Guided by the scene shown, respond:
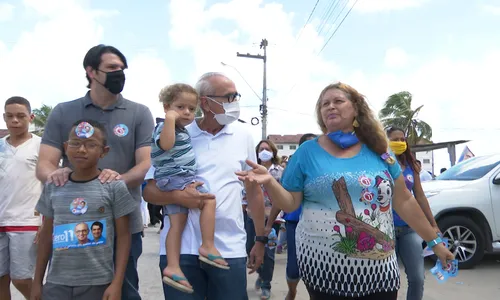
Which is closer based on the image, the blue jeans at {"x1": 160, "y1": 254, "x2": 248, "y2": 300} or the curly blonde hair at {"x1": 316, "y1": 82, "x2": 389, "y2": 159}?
the blue jeans at {"x1": 160, "y1": 254, "x2": 248, "y2": 300}

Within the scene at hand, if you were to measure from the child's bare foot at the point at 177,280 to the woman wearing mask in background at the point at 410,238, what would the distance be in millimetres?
2267

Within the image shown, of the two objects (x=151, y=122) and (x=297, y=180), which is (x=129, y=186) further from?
(x=297, y=180)

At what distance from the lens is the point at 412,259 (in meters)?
3.85

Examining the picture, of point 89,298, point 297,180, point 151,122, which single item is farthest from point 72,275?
point 297,180

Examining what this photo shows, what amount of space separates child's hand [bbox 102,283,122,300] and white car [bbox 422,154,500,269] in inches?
235

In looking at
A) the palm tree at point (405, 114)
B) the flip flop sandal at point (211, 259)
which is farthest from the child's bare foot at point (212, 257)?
the palm tree at point (405, 114)

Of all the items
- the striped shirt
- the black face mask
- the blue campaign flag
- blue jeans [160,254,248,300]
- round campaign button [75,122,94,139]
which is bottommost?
blue jeans [160,254,248,300]

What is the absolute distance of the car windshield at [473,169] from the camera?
7566mm

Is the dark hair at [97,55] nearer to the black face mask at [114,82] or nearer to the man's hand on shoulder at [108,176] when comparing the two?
the black face mask at [114,82]

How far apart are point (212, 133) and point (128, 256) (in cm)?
98

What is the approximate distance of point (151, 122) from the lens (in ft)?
10.1

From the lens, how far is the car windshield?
7566 millimetres

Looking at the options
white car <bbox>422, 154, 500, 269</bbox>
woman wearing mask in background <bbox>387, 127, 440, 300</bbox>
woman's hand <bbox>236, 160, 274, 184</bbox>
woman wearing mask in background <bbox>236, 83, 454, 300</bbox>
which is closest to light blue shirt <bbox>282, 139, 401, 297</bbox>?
woman wearing mask in background <bbox>236, 83, 454, 300</bbox>

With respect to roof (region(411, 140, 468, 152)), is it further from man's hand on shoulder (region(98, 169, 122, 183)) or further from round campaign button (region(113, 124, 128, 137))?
man's hand on shoulder (region(98, 169, 122, 183))
